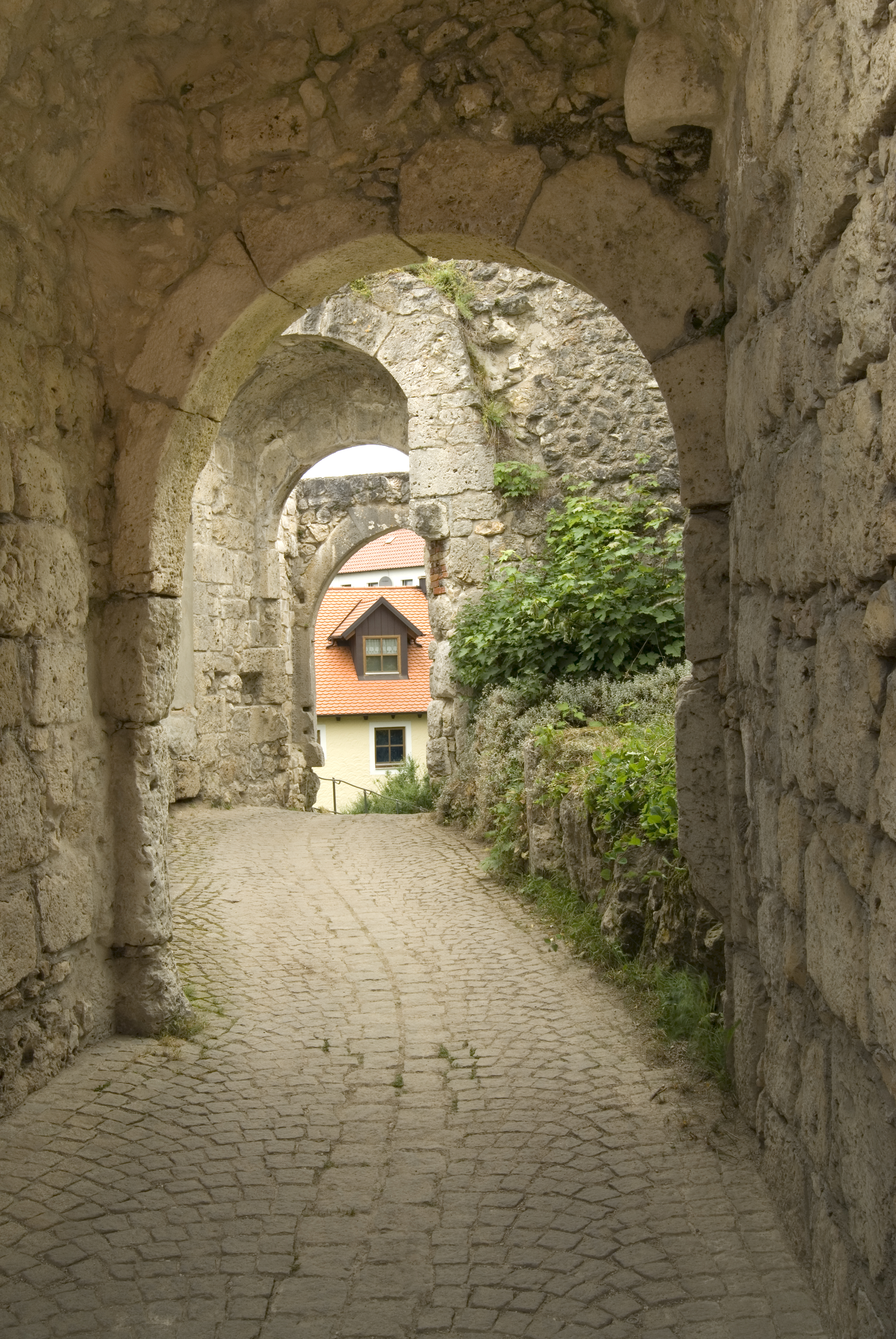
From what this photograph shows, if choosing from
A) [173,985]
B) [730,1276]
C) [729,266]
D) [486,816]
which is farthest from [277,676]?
[730,1276]

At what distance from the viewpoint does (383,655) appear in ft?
73.7

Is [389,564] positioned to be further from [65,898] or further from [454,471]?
[65,898]

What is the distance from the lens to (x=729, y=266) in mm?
3164

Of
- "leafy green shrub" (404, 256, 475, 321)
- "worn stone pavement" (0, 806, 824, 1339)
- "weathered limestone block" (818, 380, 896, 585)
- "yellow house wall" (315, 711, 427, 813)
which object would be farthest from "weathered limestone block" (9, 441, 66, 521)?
"yellow house wall" (315, 711, 427, 813)

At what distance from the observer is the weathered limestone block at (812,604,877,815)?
5.94 feet

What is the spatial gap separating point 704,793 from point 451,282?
20.0 ft

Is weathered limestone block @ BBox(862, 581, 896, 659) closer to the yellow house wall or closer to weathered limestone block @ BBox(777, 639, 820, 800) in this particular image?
weathered limestone block @ BBox(777, 639, 820, 800)

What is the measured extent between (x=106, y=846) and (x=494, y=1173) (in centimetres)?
176

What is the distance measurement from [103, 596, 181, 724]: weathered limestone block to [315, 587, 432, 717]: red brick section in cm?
1704

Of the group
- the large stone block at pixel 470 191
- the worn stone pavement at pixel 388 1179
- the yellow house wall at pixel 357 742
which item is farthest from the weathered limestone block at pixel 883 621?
the yellow house wall at pixel 357 742

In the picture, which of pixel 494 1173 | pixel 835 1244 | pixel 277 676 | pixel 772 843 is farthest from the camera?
pixel 277 676

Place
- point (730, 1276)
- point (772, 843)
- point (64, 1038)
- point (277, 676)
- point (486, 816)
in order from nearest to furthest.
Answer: point (730, 1276)
point (772, 843)
point (64, 1038)
point (486, 816)
point (277, 676)

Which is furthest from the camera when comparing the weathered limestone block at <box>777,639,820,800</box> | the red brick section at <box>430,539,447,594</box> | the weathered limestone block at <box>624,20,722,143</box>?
the red brick section at <box>430,539,447,594</box>

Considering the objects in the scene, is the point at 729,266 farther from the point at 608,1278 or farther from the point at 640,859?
the point at 608,1278
